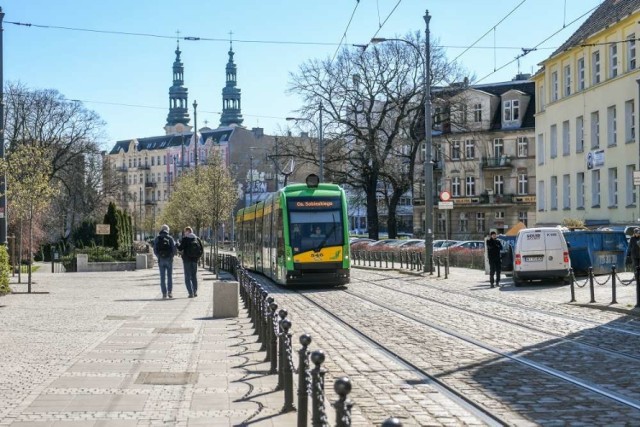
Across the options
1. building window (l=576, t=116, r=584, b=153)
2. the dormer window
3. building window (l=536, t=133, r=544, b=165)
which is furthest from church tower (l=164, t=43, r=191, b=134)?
building window (l=576, t=116, r=584, b=153)

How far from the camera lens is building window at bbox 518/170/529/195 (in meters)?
79.8

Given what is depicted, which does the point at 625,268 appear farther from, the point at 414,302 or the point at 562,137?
the point at 562,137

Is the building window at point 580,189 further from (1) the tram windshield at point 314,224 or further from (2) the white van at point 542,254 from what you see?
(1) the tram windshield at point 314,224

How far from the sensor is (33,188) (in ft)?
99.8

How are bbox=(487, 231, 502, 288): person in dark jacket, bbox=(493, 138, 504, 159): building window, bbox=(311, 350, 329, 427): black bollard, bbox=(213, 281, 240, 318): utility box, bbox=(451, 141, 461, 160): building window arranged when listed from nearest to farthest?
bbox=(311, 350, 329, 427): black bollard
bbox=(213, 281, 240, 318): utility box
bbox=(487, 231, 502, 288): person in dark jacket
bbox=(451, 141, 461, 160): building window
bbox=(493, 138, 504, 159): building window

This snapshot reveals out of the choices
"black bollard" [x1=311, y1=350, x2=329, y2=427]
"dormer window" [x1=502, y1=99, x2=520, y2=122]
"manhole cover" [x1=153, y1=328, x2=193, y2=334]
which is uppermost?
"dormer window" [x1=502, y1=99, x2=520, y2=122]

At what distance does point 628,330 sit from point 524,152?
6331 cm

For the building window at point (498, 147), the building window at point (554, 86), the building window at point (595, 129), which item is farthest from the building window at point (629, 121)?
the building window at point (498, 147)

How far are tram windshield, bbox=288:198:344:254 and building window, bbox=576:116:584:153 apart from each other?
24675 mm

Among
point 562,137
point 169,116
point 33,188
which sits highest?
point 169,116

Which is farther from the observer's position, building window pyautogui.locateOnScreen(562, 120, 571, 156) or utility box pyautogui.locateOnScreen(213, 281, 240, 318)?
building window pyautogui.locateOnScreen(562, 120, 571, 156)

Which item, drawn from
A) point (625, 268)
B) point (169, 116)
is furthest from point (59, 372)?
point (169, 116)

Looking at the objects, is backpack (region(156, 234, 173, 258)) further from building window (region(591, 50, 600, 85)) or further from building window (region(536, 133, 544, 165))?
building window (region(536, 133, 544, 165))

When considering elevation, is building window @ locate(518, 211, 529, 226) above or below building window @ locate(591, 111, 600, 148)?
below
